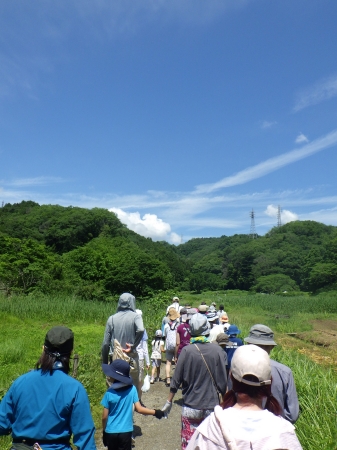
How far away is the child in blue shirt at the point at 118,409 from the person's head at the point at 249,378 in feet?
5.98

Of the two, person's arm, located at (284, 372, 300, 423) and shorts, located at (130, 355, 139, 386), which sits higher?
person's arm, located at (284, 372, 300, 423)

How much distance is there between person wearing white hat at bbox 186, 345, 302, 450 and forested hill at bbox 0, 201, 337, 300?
75.0ft

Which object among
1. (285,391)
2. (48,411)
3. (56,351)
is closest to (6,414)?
(48,411)

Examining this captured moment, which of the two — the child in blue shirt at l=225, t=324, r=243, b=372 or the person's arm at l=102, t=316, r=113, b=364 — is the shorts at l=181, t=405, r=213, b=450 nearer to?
the child in blue shirt at l=225, t=324, r=243, b=372

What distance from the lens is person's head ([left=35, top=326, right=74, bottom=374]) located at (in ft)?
6.98

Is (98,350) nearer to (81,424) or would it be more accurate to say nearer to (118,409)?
(118,409)

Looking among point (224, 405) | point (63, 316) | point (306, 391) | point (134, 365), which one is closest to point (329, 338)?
point (63, 316)

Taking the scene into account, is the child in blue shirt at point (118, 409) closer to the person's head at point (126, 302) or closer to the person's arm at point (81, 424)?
the person's arm at point (81, 424)

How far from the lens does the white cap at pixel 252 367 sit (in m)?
1.71

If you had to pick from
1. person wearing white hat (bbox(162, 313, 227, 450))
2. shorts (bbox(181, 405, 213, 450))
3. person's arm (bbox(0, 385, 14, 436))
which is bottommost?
shorts (bbox(181, 405, 213, 450))

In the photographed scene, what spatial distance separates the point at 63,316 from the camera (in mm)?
16688

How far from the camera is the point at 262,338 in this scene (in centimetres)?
322

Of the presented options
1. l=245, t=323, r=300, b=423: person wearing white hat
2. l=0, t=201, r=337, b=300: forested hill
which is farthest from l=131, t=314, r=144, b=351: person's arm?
l=0, t=201, r=337, b=300: forested hill

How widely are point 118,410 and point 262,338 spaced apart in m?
1.44
